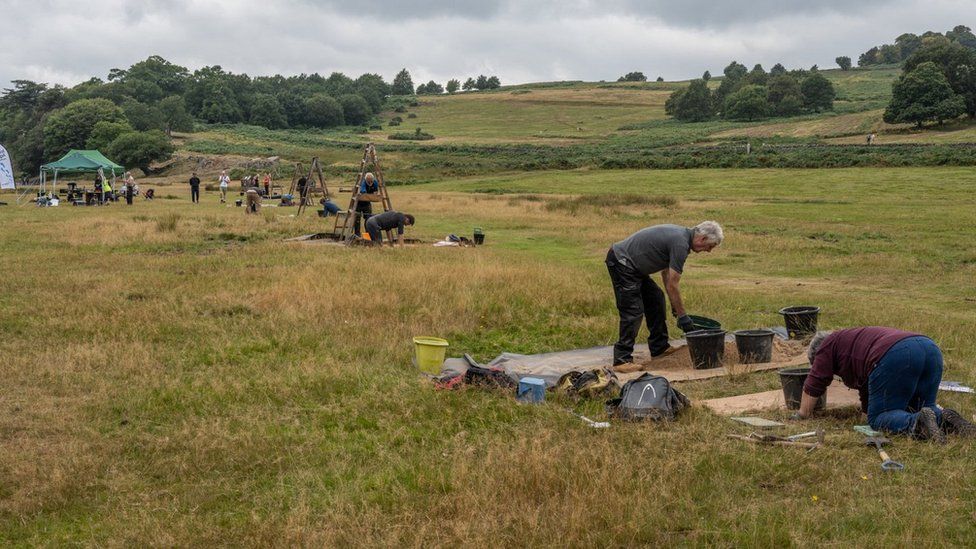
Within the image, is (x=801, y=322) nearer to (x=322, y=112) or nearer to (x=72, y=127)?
(x=72, y=127)

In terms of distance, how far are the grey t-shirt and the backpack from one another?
2.19 m

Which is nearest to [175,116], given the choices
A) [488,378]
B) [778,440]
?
[488,378]

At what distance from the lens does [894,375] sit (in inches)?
256

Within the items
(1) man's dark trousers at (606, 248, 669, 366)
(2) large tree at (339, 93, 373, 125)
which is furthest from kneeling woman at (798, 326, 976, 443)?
(2) large tree at (339, 93, 373, 125)

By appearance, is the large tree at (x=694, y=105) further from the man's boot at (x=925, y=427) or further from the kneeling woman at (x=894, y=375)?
the man's boot at (x=925, y=427)

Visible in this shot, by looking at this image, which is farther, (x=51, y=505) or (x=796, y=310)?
(x=796, y=310)

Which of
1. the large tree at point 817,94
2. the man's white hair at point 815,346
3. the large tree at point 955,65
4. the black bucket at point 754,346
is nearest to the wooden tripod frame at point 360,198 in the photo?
the black bucket at point 754,346

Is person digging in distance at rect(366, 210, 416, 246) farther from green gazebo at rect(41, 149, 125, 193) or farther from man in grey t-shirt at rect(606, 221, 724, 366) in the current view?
green gazebo at rect(41, 149, 125, 193)

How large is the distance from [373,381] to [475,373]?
980 mm

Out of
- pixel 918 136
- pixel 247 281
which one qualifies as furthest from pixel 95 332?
pixel 918 136

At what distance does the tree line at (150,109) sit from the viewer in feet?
290

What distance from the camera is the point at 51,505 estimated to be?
5.53 metres

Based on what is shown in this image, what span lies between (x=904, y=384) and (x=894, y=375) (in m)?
0.11

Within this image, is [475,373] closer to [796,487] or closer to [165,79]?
[796,487]
